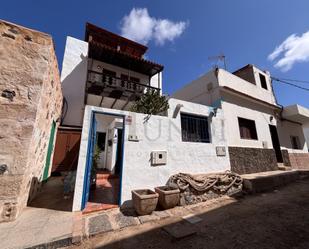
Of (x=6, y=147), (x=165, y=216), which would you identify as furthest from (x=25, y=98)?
(x=165, y=216)

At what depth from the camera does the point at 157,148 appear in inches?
187

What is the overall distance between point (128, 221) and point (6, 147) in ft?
10.5

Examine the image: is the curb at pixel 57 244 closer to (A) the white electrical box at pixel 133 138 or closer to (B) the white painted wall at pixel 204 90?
(A) the white electrical box at pixel 133 138

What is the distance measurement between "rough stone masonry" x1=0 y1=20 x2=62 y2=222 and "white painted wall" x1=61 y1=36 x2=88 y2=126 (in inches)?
243

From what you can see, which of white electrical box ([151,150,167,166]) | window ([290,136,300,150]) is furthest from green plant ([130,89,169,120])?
window ([290,136,300,150])

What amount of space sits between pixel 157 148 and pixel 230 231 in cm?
271

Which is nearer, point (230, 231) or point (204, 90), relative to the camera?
point (230, 231)

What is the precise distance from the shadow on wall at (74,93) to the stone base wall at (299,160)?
49.7 feet

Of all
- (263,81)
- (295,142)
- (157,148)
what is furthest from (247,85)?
(157,148)

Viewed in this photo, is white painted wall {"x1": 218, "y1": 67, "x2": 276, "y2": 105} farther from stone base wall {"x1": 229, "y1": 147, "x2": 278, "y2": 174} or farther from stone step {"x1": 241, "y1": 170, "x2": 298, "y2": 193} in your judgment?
stone step {"x1": 241, "y1": 170, "x2": 298, "y2": 193}

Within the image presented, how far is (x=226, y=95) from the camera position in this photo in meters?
7.81

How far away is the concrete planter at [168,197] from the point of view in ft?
13.0

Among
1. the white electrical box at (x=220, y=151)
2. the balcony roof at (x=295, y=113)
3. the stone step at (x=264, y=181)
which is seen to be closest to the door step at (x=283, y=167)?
the stone step at (x=264, y=181)

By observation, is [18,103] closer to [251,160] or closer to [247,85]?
→ [251,160]
